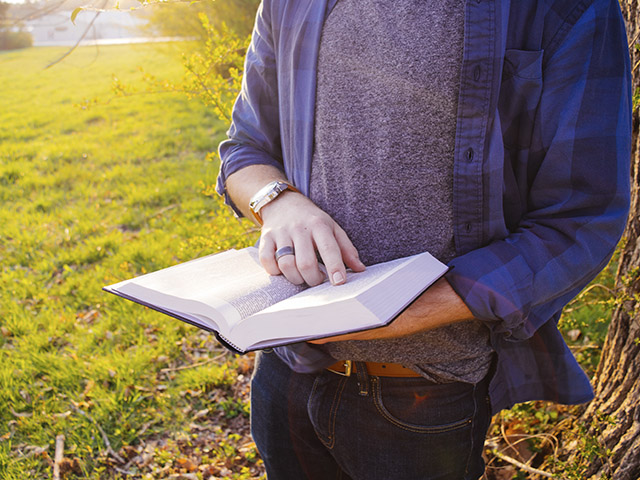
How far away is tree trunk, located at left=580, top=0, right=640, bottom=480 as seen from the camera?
158cm

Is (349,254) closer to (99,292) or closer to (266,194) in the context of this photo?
(266,194)

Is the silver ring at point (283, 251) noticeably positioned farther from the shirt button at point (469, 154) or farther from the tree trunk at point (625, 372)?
the tree trunk at point (625, 372)

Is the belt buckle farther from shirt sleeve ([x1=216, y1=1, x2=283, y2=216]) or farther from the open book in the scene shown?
shirt sleeve ([x1=216, y1=1, x2=283, y2=216])

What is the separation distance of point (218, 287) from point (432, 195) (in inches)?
20.9

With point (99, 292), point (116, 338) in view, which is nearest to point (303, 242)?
point (116, 338)

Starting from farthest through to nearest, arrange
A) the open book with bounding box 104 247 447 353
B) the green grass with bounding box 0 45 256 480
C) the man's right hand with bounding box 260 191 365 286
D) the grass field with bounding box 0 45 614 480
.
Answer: the green grass with bounding box 0 45 256 480 < the grass field with bounding box 0 45 614 480 < the man's right hand with bounding box 260 191 365 286 < the open book with bounding box 104 247 447 353

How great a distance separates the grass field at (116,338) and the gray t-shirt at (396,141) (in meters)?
1.11

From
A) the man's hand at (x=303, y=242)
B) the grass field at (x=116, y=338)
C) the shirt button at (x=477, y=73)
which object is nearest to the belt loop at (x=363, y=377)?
the man's hand at (x=303, y=242)

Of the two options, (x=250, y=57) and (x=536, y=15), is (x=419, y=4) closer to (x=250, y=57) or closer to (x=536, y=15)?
(x=536, y=15)

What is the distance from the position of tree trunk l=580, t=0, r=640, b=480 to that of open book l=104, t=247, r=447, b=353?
1212mm

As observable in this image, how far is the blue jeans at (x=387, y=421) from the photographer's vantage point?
1.13m

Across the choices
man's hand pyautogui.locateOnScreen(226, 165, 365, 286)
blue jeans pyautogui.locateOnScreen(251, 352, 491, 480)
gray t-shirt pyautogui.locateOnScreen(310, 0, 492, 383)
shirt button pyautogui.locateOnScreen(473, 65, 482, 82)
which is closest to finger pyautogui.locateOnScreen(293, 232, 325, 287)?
man's hand pyautogui.locateOnScreen(226, 165, 365, 286)

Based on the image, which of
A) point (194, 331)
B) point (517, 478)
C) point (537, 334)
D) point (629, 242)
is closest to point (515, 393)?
point (537, 334)

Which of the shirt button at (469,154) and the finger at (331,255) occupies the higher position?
the shirt button at (469,154)
